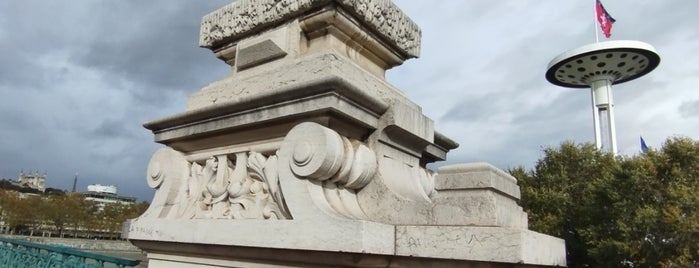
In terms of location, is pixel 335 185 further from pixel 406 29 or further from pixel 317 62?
pixel 406 29

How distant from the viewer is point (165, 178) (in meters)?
3.45

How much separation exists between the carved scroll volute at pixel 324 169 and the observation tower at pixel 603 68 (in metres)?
34.1

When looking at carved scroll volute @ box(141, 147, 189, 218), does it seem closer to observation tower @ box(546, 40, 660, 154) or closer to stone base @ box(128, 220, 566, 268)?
stone base @ box(128, 220, 566, 268)

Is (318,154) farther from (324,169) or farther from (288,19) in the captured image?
(288,19)

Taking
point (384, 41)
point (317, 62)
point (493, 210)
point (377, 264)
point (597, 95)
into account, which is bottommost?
point (377, 264)

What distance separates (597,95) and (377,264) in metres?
38.1

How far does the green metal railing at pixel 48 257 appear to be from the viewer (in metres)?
3.79

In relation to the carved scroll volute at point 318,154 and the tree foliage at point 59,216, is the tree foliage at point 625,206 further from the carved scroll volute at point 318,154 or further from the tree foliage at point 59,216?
the tree foliage at point 59,216

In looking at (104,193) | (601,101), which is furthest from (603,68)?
(104,193)

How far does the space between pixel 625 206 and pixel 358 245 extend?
1478 cm

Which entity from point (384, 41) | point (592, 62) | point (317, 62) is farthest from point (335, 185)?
point (592, 62)

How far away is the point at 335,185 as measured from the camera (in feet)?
8.88

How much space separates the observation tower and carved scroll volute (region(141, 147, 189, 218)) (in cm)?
3408

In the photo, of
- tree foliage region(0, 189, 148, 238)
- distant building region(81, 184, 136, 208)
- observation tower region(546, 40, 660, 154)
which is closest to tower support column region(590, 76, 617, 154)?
observation tower region(546, 40, 660, 154)
